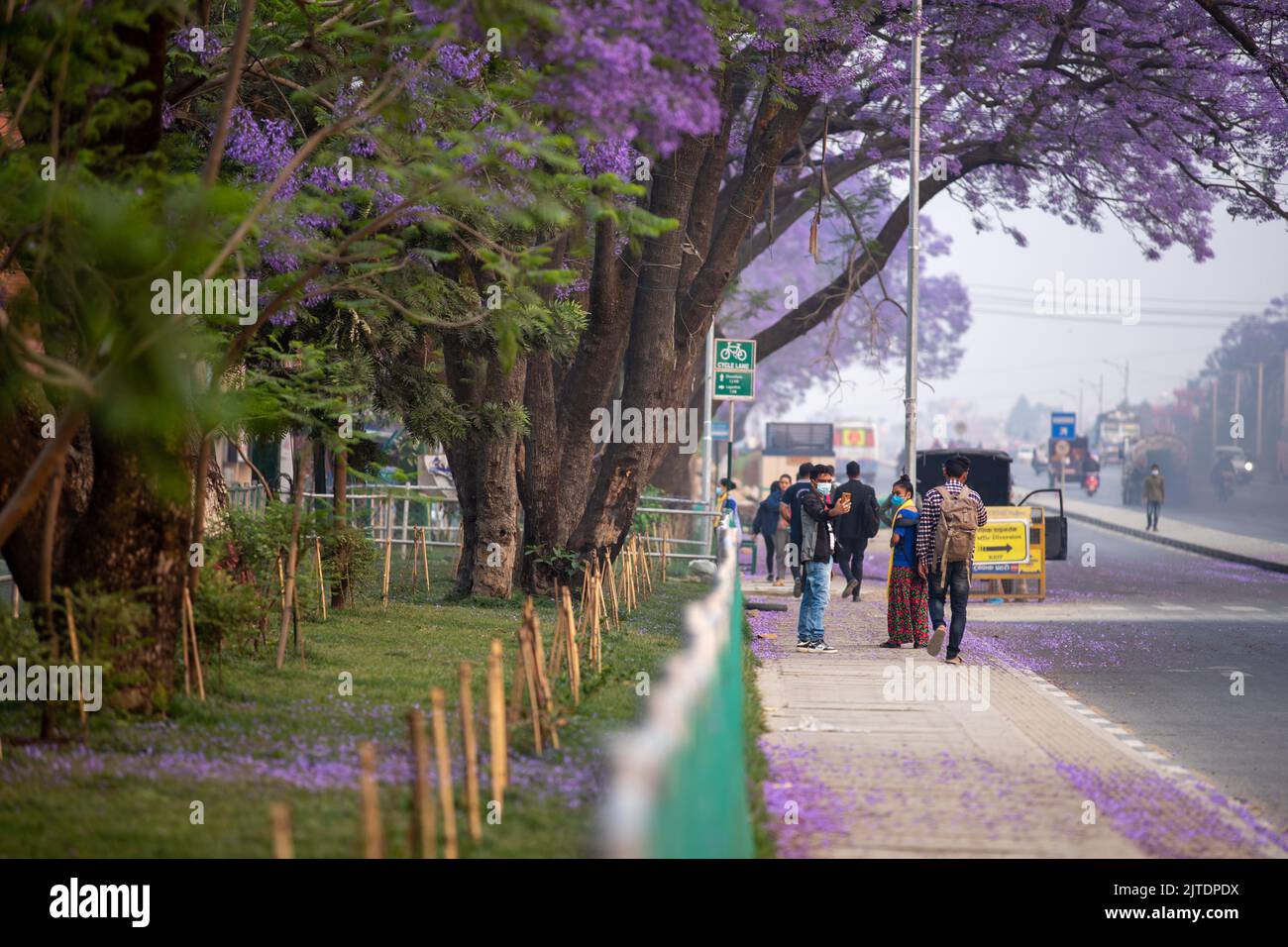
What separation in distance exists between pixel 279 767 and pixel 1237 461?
6485 centimetres

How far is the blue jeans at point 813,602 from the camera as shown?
15242 millimetres

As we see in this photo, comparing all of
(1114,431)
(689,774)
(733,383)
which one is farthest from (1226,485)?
(689,774)

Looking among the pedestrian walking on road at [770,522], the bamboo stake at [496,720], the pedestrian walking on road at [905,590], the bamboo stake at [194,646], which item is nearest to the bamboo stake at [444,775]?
the bamboo stake at [496,720]

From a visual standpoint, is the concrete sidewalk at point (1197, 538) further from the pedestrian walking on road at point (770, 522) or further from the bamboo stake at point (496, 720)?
the bamboo stake at point (496, 720)

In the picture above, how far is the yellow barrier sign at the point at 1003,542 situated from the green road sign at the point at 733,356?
418 cm

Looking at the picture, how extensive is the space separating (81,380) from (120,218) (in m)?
0.77

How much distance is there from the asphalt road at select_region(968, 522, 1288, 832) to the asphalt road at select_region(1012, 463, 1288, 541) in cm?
1743

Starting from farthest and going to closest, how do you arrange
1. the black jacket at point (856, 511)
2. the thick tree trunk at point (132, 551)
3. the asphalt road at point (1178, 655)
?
1. the black jacket at point (856, 511)
2. the asphalt road at point (1178, 655)
3. the thick tree trunk at point (132, 551)

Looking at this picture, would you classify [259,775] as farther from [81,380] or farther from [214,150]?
[214,150]

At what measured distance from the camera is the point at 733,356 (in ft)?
75.8

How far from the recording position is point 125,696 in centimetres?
973

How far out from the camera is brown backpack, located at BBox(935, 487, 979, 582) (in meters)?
14.4

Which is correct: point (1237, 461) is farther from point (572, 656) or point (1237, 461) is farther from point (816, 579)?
A: point (572, 656)
